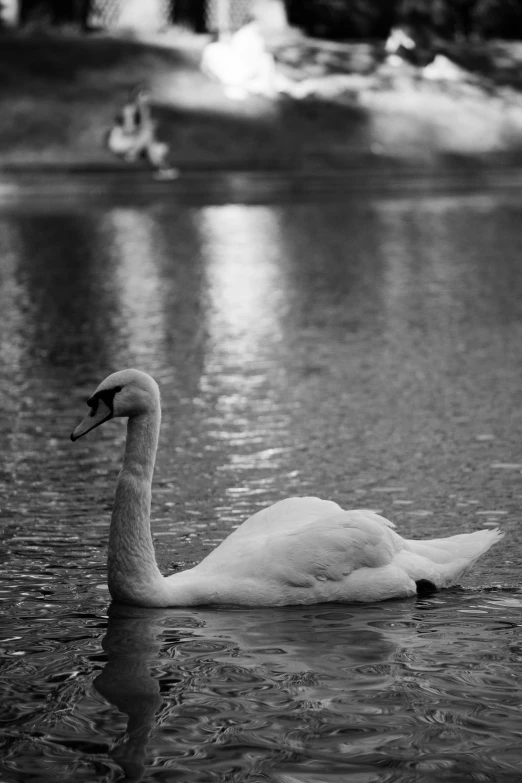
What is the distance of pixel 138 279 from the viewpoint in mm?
18469

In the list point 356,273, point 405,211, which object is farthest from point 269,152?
point 356,273

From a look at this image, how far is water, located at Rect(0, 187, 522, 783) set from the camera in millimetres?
4695

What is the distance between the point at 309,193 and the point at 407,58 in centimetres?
1224

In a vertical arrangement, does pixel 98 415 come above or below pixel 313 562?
above

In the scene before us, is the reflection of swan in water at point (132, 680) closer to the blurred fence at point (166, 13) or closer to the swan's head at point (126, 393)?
the swan's head at point (126, 393)

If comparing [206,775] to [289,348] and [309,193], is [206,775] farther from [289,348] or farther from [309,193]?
[309,193]

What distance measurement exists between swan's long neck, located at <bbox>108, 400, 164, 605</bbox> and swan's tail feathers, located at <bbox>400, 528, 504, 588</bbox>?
99cm

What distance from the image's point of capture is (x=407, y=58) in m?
43.2

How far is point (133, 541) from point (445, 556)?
126 centimetres

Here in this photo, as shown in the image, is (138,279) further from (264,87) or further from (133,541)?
(264,87)

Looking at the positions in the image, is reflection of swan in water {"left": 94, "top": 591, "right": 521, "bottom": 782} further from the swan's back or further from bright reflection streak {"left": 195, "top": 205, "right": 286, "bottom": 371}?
bright reflection streak {"left": 195, "top": 205, "right": 286, "bottom": 371}

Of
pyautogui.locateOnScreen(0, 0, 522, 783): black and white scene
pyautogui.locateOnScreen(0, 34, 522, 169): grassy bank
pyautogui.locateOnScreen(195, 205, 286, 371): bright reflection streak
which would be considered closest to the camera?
pyautogui.locateOnScreen(0, 0, 522, 783): black and white scene

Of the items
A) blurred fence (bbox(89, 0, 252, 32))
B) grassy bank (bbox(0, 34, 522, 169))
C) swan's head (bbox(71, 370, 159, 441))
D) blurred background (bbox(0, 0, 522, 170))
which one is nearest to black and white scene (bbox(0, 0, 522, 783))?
swan's head (bbox(71, 370, 159, 441))

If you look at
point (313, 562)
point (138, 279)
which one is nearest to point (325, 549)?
point (313, 562)
